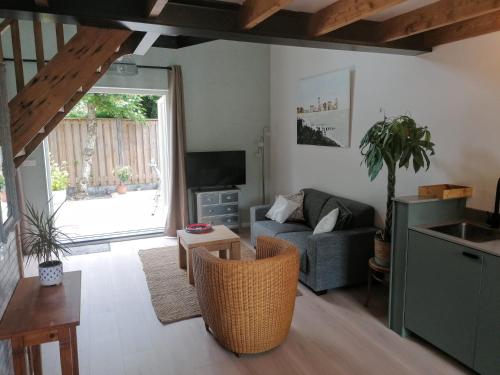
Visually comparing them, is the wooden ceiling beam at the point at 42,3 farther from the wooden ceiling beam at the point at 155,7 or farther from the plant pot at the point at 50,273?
the plant pot at the point at 50,273

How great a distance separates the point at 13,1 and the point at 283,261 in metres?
2.17

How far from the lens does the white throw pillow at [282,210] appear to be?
15.1 ft

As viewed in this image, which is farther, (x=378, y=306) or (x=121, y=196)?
(x=121, y=196)

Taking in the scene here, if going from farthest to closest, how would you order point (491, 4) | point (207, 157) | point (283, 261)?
point (207, 157), point (283, 261), point (491, 4)

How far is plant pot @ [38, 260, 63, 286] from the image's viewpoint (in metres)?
2.17

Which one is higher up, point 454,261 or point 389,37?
point 389,37

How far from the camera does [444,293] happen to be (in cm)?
A: 250

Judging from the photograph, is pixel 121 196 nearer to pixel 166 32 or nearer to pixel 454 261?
pixel 166 32

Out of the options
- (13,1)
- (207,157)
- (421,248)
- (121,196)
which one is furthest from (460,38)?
(121,196)

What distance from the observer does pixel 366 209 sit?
151 inches

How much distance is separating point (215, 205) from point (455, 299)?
148 inches

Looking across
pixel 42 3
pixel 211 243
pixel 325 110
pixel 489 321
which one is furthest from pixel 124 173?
pixel 489 321

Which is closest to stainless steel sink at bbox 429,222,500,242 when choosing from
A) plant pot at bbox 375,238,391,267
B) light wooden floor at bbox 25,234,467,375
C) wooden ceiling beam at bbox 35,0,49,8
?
plant pot at bbox 375,238,391,267

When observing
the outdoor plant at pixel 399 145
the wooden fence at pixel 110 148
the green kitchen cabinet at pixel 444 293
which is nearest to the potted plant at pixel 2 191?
the outdoor plant at pixel 399 145
